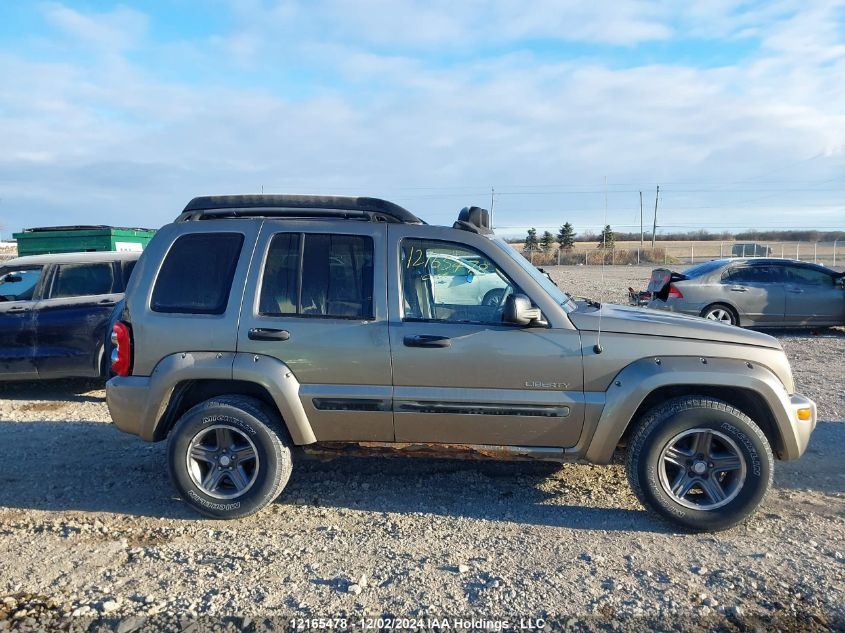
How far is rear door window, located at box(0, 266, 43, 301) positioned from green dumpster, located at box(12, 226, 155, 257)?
6.29 metres

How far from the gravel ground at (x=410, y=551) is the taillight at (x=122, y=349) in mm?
1002

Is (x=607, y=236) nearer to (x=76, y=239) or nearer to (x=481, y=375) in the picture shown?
(x=76, y=239)

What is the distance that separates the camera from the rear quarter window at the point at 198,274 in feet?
14.4

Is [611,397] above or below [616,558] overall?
above

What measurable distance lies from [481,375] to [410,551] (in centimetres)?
114

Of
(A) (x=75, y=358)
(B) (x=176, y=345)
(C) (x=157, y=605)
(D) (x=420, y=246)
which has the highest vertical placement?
(D) (x=420, y=246)

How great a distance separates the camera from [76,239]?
14484mm

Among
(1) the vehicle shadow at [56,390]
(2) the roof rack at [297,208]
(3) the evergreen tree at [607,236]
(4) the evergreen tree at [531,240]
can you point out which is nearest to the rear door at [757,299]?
(3) the evergreen tree at [607,236]

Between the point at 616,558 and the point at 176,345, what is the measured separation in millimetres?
3032

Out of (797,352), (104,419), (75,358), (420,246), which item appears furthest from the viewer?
(797,352)

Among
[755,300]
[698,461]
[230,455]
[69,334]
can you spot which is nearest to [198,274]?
[230,455]

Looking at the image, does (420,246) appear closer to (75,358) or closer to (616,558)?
(616,558)

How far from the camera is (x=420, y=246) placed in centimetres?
441

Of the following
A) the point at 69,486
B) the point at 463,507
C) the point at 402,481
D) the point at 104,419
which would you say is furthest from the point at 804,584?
the point at 104,419
